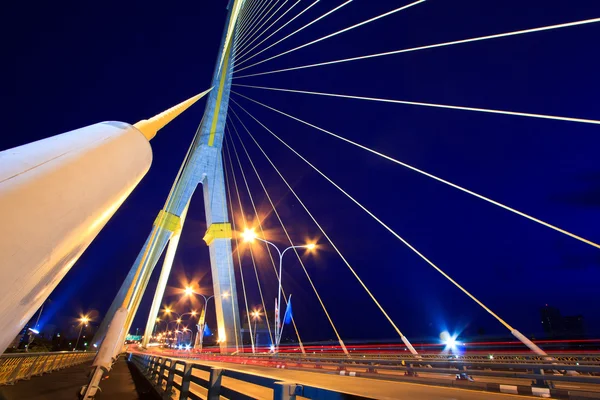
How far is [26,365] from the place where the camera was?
11031 mm

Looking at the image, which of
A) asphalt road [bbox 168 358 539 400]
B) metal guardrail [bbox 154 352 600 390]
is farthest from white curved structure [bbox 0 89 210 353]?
metal guardrail [bbox 154 352 600 390]

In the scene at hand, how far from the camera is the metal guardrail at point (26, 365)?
29.6 feet

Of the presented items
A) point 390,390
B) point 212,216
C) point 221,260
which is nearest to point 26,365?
point 221,260

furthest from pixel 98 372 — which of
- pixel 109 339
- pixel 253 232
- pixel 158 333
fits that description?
pixel 158 333

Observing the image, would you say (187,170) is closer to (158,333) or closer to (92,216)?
(92,216)

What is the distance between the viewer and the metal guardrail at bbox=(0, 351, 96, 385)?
901cm

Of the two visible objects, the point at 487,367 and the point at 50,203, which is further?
the point at 487,367

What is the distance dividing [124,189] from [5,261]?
41.3 inches

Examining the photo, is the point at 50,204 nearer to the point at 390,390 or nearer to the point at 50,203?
the point at 50,203

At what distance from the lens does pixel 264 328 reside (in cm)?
7031

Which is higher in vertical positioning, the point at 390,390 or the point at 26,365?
the point at 390,390

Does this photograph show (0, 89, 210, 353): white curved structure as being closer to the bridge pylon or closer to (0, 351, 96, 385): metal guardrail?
(0, 351, 96, 385): metal guardrail

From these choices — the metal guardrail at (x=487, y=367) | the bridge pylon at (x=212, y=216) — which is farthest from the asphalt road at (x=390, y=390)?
the bridge pylon at (x=212, y=216)

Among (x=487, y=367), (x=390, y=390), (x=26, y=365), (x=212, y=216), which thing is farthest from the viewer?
(x=212, y=216)
